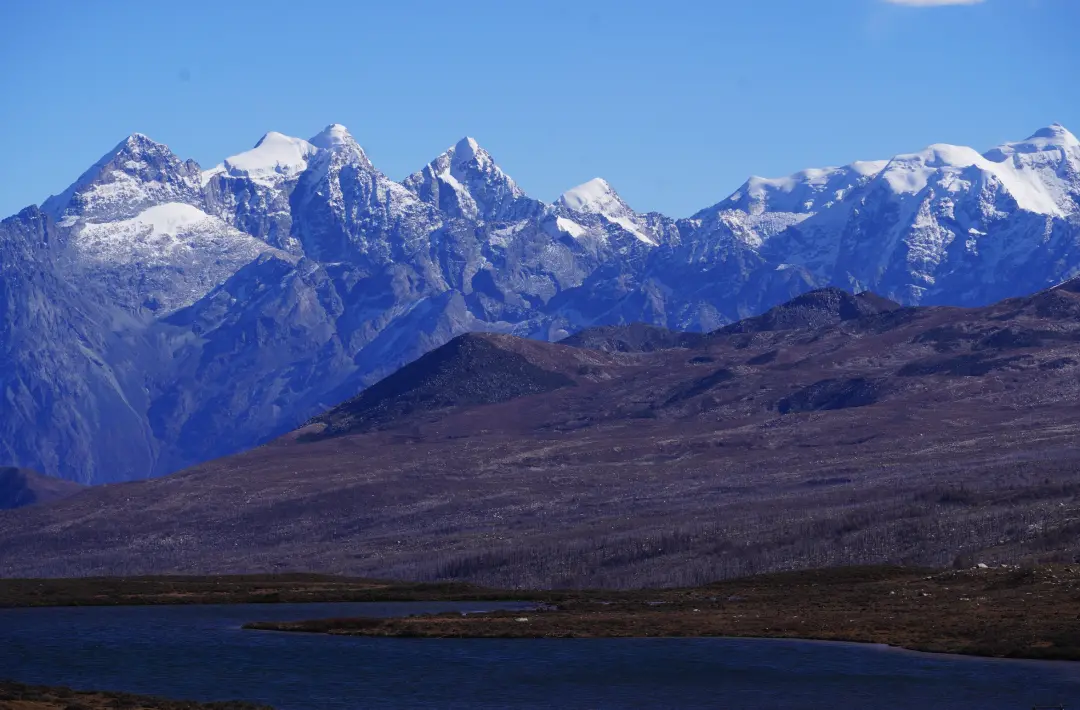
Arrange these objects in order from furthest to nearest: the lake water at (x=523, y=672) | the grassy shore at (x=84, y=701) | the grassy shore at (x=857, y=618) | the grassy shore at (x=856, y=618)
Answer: the grassy shore at (x=856, y=618) → the grassy shore at (x=857, y=618) → the lake water at (x=523, y=672) → the grassy shore at (x=84, y=701)

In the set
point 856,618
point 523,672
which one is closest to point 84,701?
point 523,672

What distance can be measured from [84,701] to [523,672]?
33.7 metres

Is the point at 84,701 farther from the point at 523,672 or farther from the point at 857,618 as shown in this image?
the point at 857,618

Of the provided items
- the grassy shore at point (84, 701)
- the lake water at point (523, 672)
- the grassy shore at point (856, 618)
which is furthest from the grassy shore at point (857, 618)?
the grassy shore at point (84, 701)

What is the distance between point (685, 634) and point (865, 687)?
32.2 m

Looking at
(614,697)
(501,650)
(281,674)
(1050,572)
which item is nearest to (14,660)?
(281,674)

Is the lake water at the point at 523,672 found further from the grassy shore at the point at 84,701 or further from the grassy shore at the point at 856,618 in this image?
the grassy shore at the point at 84,701

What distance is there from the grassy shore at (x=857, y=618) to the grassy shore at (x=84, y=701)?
47.0 metres

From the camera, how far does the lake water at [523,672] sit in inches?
4328

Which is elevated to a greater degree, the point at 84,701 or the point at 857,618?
the point at 84,701

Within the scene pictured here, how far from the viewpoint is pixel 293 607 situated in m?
194

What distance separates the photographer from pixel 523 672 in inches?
4909

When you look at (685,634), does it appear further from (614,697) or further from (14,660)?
(14,660)

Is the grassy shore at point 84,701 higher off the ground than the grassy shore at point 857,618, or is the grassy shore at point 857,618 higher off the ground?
the grassy shore at point 84,701
